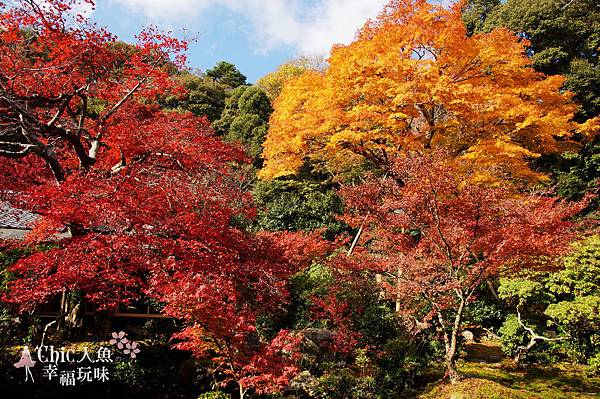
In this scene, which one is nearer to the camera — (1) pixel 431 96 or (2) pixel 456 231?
(2) pixel 456 231

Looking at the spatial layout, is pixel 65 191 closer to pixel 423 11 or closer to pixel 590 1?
pixel 423 11

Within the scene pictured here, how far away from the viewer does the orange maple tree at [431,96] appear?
422 inches

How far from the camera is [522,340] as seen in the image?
8.37m

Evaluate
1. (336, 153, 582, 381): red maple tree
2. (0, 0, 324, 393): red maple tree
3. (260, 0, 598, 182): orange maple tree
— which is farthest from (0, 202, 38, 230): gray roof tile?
(336, 153, 582, 381): red maple tree

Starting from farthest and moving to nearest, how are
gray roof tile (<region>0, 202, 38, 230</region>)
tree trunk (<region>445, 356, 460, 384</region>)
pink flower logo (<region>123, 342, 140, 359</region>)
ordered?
gray roof tile (<region>0, 202, 38, 230</region>), pink flower logo (<region>123, 342, 140, 359</region>), tree trunk (<region>445, 356, 460, 384</region>)

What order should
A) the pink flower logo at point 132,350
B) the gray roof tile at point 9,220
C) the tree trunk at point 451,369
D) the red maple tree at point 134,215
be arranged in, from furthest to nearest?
the gray roof tile at point 9,220 < the pink flower logo at point 132,350 < the tree trunk at point 451,369 < the red maple tree at point 134,215

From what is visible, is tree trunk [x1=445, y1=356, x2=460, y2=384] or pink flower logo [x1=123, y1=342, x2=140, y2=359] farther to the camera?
pink flower logo [x1=123, y1=342, x2=140, y2=359]

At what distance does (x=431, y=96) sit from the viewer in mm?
10930

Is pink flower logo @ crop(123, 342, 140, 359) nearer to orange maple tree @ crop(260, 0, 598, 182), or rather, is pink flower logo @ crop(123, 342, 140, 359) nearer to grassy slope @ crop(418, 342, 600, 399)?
grassy slope @ crop(418, 342, 600, 399)

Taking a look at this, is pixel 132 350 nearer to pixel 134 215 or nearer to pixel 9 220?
pixel 134 215

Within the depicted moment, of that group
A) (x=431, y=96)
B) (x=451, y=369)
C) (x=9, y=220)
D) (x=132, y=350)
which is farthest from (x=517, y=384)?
(x=9, y=220)

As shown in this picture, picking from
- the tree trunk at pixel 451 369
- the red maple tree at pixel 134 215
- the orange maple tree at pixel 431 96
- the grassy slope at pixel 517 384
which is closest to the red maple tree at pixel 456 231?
the tree trunk at pixel 451 369

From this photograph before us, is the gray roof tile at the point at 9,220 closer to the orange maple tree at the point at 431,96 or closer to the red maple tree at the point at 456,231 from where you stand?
the orange maple tree at the point at 431,96

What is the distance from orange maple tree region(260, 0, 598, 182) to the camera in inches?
422
